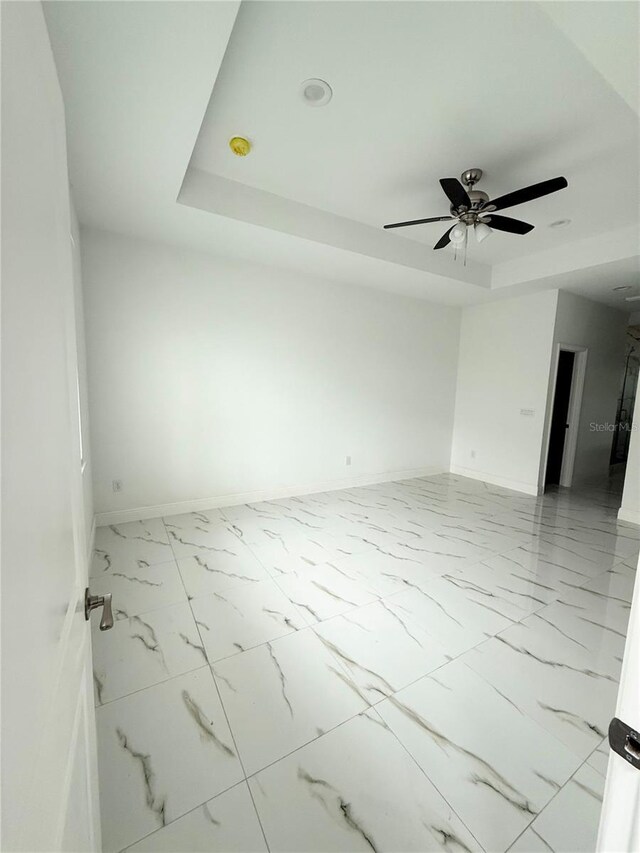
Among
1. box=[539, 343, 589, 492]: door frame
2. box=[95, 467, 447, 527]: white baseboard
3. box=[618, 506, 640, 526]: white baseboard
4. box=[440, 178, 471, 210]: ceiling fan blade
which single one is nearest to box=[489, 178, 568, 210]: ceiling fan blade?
box=[440, 178, 471, 210]: ceiling fan blade

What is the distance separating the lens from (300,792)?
3.80 ft

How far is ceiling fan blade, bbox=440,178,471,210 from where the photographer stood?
2162 mm

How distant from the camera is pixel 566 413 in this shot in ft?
16.8

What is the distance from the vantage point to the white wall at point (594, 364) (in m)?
4.53

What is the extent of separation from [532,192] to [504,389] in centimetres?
325

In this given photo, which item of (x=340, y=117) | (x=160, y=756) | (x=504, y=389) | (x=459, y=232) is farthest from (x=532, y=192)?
(x=160, y=756)

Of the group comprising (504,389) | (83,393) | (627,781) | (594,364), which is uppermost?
(594,364)

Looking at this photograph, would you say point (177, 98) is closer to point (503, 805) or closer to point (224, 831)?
point (224, 831)

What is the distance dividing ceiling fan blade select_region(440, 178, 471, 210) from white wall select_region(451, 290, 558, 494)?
108 inches

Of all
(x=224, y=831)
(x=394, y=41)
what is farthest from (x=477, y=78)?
(x=224, y=831)

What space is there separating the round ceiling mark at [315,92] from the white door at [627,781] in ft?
8.03

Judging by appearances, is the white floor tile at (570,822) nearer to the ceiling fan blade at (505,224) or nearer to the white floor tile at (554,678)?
the white floor tile at (554,678)

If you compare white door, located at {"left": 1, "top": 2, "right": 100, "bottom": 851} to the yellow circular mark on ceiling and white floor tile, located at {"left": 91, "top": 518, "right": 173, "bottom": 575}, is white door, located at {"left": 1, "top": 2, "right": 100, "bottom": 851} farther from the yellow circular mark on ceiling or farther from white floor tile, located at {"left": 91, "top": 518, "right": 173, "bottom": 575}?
white floor tile, located at {"left": 91, "top": 518, "right": 173, "bottom": 575}

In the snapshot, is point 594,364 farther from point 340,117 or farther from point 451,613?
point 340,117
